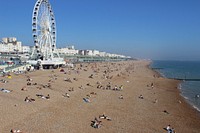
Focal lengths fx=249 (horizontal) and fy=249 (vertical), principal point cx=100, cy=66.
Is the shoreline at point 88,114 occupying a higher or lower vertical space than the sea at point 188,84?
higher

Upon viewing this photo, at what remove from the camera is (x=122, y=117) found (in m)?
14.1

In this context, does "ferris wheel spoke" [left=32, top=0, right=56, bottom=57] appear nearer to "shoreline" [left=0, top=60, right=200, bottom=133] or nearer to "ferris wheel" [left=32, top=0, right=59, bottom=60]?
"ferris wheel" [left=32, top=0, right=59, bottom=60]

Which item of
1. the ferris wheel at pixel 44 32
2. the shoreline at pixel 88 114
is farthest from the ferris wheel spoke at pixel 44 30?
the shoreline at pixel 88 114

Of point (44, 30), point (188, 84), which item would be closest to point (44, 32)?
point (44, 30)

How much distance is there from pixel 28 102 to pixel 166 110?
912cm

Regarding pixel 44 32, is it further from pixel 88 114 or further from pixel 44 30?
pixel 88 114

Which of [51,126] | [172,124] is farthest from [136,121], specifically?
[51,126]

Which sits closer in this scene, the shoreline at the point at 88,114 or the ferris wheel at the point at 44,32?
the shoreline at the point at 88,114

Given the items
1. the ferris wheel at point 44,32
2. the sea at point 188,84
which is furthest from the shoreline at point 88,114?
the ferris wheel at point 44,32

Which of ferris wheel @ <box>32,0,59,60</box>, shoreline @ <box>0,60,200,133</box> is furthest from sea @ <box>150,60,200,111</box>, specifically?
ferris wheel @ <box>32,0,59,60</box>

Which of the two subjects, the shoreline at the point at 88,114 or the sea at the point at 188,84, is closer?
the shoreline at the point at 88,114

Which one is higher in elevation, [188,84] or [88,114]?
[88,114]

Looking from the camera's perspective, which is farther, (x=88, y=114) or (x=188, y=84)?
(x=188, y=84)

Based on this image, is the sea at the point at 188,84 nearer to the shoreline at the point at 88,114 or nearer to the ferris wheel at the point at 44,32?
the shoreline at the point at 88,114
